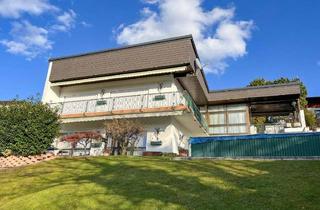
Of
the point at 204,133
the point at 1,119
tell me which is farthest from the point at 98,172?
the point at 204,133

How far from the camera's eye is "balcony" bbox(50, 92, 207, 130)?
20.5 metres

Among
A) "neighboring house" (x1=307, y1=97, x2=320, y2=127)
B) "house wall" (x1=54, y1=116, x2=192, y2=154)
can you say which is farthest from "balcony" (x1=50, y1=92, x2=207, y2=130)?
"neighboring house" (x1=307, y1=97, x2=320, y2=127)

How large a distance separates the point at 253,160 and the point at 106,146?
1148 centimetres

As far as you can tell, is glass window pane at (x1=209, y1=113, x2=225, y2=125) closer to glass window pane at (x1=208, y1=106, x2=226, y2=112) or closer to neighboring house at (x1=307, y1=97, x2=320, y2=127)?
glass window pane at (x1=208, y1=106, x2=226, y2=112)

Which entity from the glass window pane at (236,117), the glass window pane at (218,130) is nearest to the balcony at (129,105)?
the glass window pane at (218,130)

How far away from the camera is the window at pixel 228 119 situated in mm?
26788

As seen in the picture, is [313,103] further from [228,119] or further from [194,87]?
[194,87]

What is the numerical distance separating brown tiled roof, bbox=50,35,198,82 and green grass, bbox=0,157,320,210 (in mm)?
9541

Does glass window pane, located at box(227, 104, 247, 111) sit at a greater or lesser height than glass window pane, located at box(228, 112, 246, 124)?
greater

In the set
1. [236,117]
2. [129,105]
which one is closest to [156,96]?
[129,105]

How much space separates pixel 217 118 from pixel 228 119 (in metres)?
1.00

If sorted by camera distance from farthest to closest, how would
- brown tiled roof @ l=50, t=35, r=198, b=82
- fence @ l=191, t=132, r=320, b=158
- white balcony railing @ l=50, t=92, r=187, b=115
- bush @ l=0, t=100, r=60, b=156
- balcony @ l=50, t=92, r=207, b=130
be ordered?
1. brown tiled roof @ l=50, t=35, r=198, b=82
2. white balcony railing @ l=50, t=92, r=187, b=115
3. balcony @ l=50, t=92, r=207, b=130
4. bush @ l=0, t=100, r=60, b=156
5. fence @ l=191, t=132, r=320, b=158

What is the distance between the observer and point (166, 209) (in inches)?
303

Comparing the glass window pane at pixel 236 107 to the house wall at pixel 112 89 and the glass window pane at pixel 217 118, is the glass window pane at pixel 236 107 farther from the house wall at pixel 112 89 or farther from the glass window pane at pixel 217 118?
the house wall at pixel 112 89
